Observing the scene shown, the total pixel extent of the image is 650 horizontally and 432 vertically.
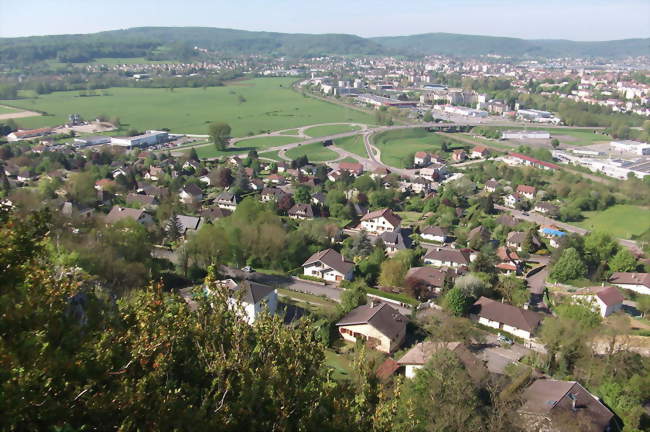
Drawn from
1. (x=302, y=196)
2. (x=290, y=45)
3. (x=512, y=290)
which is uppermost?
(x=290, y=45)

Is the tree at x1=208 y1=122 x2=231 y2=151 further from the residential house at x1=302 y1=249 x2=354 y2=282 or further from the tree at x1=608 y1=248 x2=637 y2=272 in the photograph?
the tree at x1=608 y1=248 x2=637 y2=272

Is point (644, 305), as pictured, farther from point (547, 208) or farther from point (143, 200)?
point (143, 200)

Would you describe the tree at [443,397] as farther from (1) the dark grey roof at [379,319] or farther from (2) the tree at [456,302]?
(2) the tree at [456,302]

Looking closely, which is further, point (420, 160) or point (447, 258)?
point (420, 160)

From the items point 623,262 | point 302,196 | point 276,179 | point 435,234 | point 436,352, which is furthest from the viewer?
point 276,179

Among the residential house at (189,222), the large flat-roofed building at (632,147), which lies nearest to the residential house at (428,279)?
the residential house at (189,222)

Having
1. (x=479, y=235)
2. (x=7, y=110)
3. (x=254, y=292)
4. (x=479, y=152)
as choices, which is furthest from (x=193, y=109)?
(x=254, y=292)

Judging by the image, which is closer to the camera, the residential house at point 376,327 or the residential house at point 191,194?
the residential house at point 376,327

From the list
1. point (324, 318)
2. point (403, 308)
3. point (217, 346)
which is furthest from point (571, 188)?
point (217, 346)
